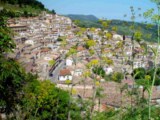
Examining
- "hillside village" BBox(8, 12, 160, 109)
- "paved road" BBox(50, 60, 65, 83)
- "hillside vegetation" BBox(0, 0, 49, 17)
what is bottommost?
"paved road" BBox(50, 60, 65, 83)

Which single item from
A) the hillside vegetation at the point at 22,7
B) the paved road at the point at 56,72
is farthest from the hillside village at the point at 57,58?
the hillside vegetation at the point at 22,7

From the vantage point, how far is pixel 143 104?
987cm

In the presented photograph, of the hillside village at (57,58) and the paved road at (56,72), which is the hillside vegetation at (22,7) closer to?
the hillside village at (57,58)

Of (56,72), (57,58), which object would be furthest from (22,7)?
(56,72)

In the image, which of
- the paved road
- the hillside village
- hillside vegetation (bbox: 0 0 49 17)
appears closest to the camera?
the hillside village

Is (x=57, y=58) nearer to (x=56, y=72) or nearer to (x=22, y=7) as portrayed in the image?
(x=56, y=72)

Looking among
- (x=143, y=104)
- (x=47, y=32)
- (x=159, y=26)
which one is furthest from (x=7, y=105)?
(x=47, y=32)

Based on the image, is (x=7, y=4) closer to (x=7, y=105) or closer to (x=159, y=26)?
(x=7, y=105)

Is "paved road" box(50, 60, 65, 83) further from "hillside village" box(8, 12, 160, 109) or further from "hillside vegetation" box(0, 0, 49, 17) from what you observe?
"hillside vegetation" box(0, 0, 49, 17)

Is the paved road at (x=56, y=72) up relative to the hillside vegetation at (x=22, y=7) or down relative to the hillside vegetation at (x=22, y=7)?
down

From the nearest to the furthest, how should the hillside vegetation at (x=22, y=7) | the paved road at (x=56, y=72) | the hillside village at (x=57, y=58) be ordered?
the hillside village at (x=57, y=58)
the paved road at (x=56, y=72)
the hillside vegetation at (x=22, y=7)

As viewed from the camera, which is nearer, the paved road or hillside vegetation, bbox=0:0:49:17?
the paved road

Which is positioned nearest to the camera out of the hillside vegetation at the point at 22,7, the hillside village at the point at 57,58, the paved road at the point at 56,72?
the hillside village at the point at 57,58

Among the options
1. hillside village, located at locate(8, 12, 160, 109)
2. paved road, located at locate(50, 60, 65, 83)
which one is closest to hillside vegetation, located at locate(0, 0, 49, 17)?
hillside village, located at locate(8, 12, 160, 109)
